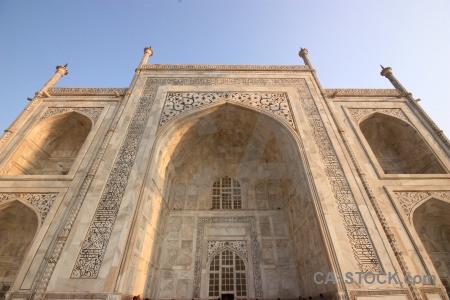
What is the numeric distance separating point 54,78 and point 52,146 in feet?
12.1

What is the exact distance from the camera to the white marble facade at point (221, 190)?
20.2 feet

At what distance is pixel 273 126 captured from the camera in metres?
9.53

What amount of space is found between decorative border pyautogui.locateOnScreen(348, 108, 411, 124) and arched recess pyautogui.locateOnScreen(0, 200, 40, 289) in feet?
39.6

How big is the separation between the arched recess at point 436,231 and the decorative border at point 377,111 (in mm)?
3813

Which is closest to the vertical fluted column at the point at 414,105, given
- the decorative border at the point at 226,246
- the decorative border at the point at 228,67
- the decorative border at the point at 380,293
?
the decorative border at the point at 228,67

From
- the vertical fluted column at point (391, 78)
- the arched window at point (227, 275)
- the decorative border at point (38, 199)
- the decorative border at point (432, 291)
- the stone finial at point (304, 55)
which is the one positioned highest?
the stone finial at point (304, 55)

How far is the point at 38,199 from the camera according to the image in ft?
23.6

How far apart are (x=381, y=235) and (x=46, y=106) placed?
13.1 m

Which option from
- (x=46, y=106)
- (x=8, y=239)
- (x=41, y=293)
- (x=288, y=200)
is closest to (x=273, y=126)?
(x=288, y=200)

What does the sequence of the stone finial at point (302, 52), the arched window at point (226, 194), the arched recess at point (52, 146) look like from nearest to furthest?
the arched recess at point (52, 146), the arched window at point (226, 194), the stone finial at point (302, 52)

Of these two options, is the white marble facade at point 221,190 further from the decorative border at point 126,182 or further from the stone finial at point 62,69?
the stone finial at point 62,69

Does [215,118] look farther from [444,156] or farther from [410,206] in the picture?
[444,156]

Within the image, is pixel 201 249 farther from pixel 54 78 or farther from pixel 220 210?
pixel 54 78

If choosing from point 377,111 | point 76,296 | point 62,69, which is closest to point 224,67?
point 377,111
